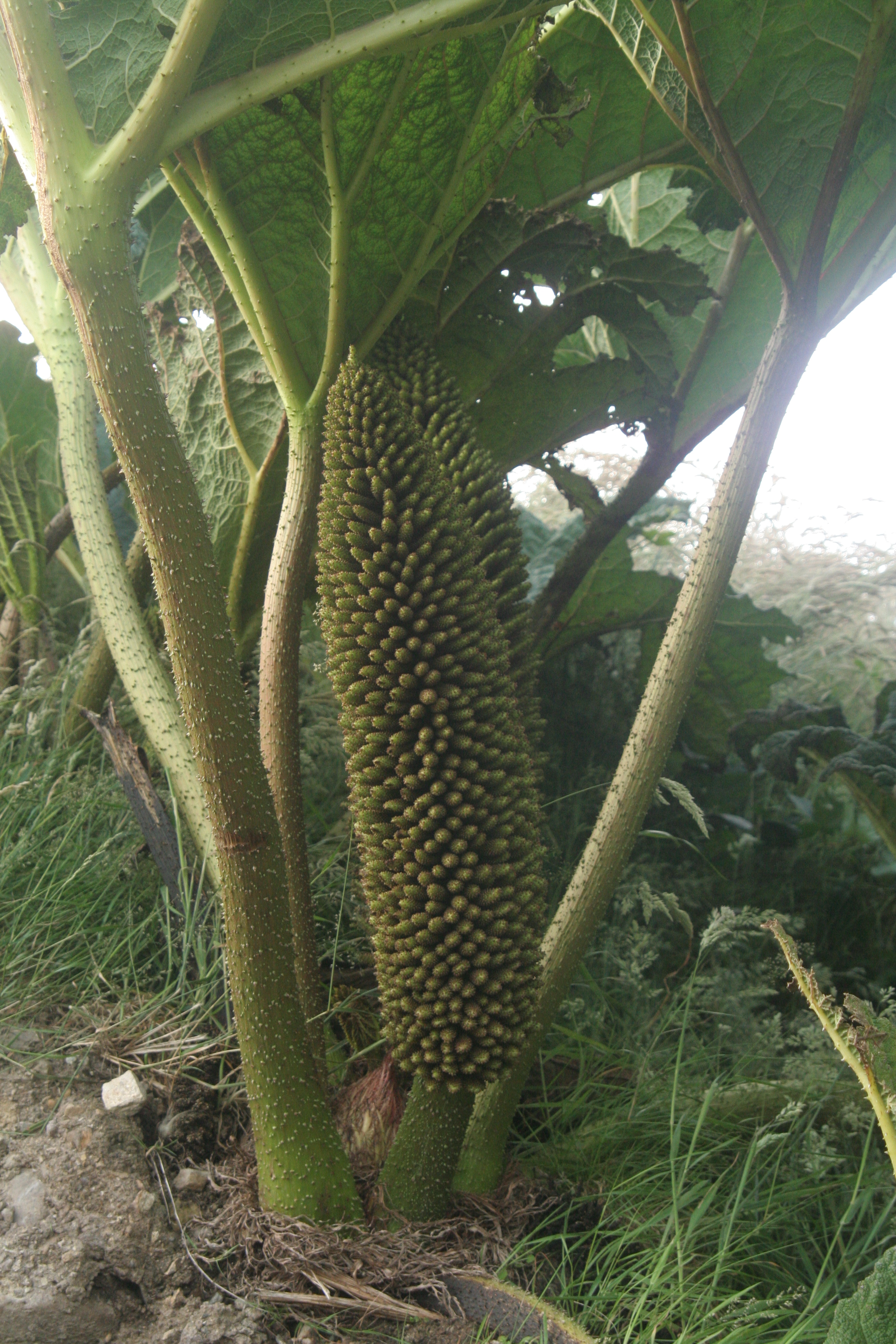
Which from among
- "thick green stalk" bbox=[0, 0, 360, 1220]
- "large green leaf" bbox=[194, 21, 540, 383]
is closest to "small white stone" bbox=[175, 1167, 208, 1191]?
"thick green stalk" bbox=[0, 0, 360, 1220]

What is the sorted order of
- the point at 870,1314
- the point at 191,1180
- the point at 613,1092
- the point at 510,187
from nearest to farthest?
the point at 870,1314 < the point at 191,1180 < the point at 613,1092 < the point at 510,187

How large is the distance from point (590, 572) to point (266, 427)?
824 millimetres

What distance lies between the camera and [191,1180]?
1.16m

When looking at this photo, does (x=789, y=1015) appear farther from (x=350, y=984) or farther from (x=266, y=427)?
(x=266, y=427)

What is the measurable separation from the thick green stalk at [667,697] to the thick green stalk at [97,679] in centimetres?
107

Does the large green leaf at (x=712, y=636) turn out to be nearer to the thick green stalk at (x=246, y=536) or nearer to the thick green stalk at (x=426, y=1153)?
the thick green stalk at (x=246, y=536)

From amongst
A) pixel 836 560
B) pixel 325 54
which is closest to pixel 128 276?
pixel 325 54

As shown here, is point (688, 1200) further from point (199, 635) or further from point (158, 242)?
point (158, 242)

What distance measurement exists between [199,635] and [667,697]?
0.60 metres

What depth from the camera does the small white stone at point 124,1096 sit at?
1.20 meters

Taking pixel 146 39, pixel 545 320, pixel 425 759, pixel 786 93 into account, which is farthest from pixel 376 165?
pixel 425 759

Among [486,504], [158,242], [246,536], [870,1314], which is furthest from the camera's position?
[158,242]

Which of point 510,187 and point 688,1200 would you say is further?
point 510,187

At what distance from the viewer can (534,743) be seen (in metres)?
1.31
